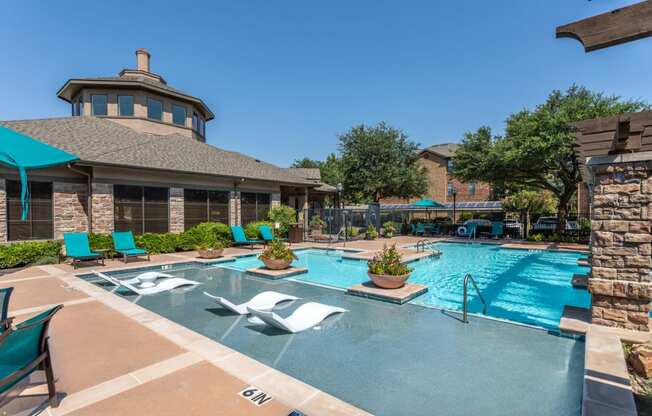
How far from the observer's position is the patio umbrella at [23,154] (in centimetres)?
420

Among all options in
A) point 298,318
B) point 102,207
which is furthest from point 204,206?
point 298,318

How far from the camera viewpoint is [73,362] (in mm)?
3842

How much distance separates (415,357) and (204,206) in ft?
42.8

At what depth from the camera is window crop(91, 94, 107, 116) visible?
17391 millimetres

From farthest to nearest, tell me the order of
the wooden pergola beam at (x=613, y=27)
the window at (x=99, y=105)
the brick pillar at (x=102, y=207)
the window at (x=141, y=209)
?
the window at (x=99, y=105)
the window at (x=141, y=209)
the brick pillar at (x=102, y=207)
the wooden pergola beam at (x=613, y=27)

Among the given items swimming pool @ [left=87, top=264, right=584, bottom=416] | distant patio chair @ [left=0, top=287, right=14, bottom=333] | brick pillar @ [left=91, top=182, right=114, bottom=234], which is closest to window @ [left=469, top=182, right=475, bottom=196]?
swimming pool @ [left=87, top=264, right=584, bottom=416]

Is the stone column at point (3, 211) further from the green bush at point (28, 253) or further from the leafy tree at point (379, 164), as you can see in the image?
the leafy tree at point (379, 164)

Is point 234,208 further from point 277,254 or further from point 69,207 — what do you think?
point 277,254

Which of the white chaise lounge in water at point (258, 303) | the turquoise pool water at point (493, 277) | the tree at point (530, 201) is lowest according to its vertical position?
the turquoise pool water at point (493, 277)

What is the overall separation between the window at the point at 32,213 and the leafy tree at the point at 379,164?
18131 mm

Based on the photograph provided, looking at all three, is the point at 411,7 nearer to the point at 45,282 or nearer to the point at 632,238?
the point at 632,238

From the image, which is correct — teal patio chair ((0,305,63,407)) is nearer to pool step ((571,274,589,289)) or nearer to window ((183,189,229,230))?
pool step ((571,274,589,289))

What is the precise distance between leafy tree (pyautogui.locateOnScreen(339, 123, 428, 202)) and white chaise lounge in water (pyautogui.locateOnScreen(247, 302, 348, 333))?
19.2 meters

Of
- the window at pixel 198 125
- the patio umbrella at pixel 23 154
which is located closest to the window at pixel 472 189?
the window at pixel 198 125
